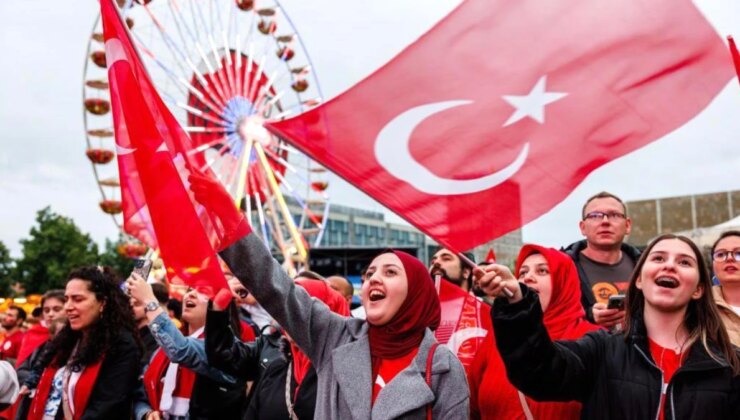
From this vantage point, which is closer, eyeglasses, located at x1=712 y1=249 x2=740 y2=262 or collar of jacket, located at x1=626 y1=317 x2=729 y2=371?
collar of jacket, located at x1=626 y1=317 x2=729 y2=371

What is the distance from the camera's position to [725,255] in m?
3.99

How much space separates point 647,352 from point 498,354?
0.88m

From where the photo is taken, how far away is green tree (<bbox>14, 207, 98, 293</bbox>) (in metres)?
43.3

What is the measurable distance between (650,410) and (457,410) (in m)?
0.68

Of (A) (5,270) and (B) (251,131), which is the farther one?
(A) (5,270)

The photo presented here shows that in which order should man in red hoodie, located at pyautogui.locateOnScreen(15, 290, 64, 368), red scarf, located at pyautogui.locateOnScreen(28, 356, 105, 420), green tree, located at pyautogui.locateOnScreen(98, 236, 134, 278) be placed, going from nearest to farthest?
red scarf, located at pyautogui.locateOnScreen(28, 356, 105, 420) → man in red hoodie, located at pyautogui.locateOnScreen(15, 290, 64, 368) → green tree, located at pyautogui.locateOnScreen(98, 236, 134, 278)

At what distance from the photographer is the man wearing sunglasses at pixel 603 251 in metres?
4.44

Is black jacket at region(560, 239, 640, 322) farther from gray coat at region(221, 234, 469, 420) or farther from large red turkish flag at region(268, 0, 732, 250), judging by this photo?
gray coat at region(221, 234, 469, 420)

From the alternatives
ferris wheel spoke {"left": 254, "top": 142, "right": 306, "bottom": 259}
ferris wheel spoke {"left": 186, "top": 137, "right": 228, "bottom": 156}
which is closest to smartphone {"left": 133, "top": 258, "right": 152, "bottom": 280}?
ferris wheel spoke {"left": 186, "top": 137, "right": 228, "bottom": 156}

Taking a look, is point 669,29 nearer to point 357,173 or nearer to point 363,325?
point 357,173

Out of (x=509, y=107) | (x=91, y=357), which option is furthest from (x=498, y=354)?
(x=91, y=357)

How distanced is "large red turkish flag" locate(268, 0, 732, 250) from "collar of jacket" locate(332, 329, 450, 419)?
50 centimetres

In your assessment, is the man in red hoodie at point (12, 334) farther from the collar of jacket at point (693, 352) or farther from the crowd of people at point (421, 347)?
the collar of jacket at point (693, 352)

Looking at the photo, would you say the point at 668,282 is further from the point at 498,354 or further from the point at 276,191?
the point at 276,191
